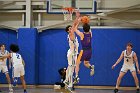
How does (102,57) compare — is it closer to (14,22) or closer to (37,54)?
(37,54)

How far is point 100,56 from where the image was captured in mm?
15734

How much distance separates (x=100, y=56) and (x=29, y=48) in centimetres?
352

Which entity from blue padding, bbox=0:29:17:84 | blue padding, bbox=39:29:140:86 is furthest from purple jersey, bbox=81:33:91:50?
blue padding, bbox=0:29:17:84

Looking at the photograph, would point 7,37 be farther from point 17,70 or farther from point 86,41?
point 86,41

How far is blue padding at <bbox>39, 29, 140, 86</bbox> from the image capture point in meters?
15.7

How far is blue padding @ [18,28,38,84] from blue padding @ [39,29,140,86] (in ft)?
2.16

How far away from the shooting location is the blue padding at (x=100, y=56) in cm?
1566

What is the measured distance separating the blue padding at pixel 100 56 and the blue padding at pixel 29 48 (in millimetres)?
657

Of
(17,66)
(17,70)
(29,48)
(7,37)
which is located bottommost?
(17,70)

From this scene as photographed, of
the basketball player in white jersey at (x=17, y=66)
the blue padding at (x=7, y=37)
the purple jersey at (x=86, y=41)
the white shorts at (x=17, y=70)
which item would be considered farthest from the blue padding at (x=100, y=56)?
the purple jersey at (x=86, y=41)

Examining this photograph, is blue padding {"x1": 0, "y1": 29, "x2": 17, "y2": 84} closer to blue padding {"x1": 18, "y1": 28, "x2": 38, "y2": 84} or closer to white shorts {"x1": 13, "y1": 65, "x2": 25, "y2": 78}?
blue padding {"x1": 18, "y1": 28, "x2": 38, "y2": 84}

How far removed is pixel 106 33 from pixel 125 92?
3355 mm

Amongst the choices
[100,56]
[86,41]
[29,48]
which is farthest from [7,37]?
[86,41]

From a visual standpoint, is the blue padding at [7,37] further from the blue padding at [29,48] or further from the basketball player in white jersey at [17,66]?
the basketball player in white jersey at [17,66]
